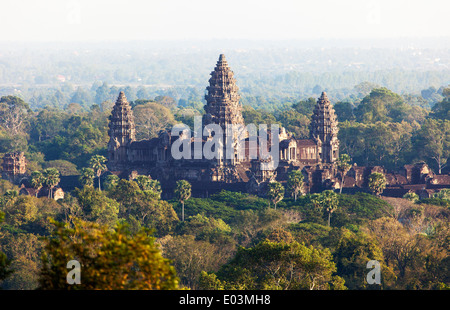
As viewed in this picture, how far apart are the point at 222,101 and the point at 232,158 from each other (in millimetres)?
7624

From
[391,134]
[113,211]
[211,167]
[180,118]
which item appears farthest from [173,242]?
[180,118]

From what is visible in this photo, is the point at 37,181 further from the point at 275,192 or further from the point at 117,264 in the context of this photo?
the point at 117,264

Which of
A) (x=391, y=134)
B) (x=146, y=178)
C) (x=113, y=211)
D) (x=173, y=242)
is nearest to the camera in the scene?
(x=173, y=242)

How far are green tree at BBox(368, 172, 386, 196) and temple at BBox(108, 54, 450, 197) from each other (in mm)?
2127

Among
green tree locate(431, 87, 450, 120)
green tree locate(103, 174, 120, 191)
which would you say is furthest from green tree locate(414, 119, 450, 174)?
green tree locate(103, 174, 120, 191)

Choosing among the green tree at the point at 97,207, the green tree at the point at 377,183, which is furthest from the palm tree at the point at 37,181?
the green tree at the point at 377,183

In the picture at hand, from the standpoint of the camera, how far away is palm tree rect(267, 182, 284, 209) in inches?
3585

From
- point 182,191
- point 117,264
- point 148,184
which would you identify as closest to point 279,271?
point 117,264

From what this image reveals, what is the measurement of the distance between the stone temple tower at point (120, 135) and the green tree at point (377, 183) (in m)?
27.0

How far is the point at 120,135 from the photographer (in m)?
109

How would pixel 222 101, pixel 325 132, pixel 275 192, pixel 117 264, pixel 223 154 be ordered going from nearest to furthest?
pixel 117 264
pixel 275 192
pixel 223 154
pixel 222 101
pixel 325 132
